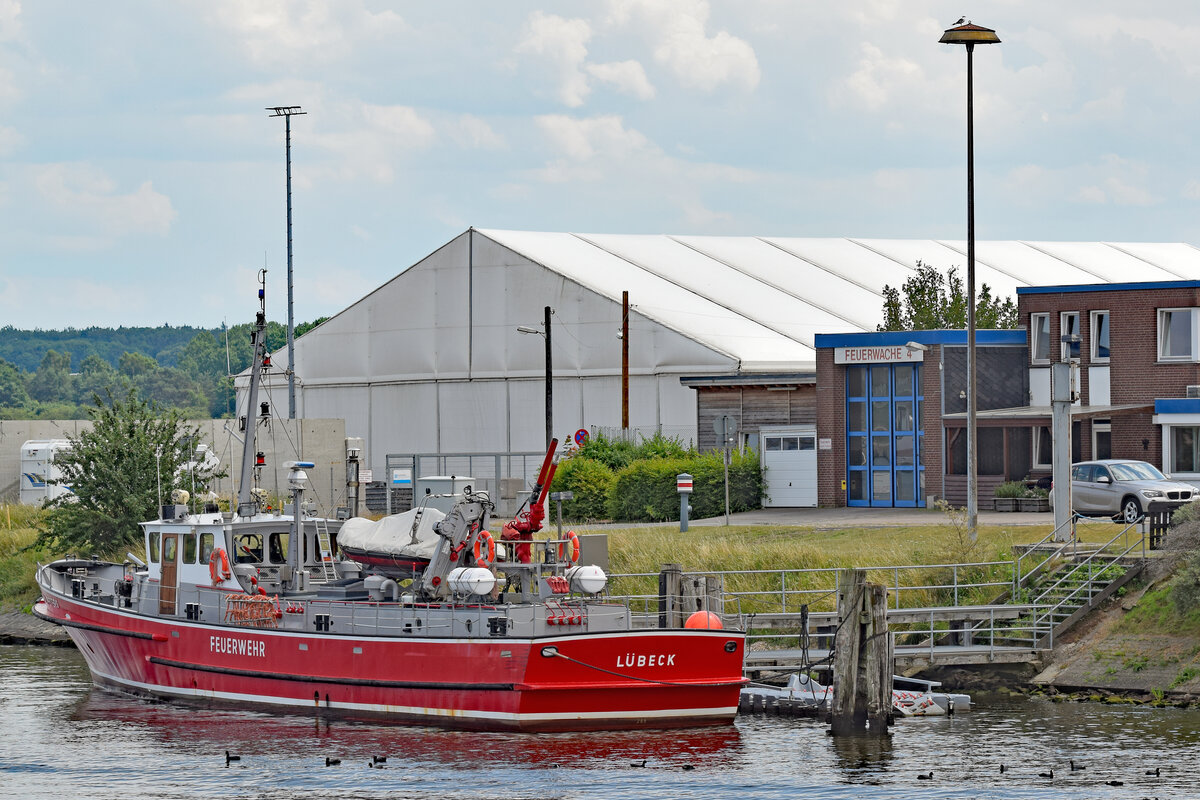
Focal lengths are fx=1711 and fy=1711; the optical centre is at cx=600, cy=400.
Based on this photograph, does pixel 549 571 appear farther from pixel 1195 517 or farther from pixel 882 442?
pixel 882 442

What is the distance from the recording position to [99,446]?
163 ft

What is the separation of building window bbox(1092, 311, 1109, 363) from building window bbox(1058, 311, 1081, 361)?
516mm

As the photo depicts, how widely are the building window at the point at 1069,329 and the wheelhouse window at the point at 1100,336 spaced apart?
20.3 inches

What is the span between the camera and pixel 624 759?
25.9 m

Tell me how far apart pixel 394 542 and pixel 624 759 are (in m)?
8.65

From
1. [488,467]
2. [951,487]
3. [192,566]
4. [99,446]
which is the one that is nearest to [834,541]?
[951,487]

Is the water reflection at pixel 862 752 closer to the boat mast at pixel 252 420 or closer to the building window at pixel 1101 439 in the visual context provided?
the boat mast at pixel 252 420

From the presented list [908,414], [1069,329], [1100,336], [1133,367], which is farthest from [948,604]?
[1069,329]

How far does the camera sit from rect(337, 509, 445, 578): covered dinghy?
32594 millimetres

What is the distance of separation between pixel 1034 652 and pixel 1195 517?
418 centimetres

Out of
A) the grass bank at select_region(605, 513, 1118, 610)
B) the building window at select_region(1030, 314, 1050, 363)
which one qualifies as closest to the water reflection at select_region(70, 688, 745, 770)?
the grass bank at select_region(605, 513, 1118, 610)

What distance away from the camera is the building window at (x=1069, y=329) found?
4869 cm

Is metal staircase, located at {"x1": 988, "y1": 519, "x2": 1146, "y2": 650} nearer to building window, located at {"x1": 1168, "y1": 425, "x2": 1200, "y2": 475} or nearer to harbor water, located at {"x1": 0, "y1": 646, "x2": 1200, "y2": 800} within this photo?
harbor water, located at {"x1": 0, "y1": 646, "x2": 1200, "y2": 800}

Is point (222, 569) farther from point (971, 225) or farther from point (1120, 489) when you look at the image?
point (1120, 489)
